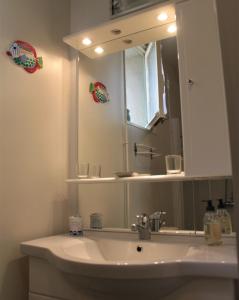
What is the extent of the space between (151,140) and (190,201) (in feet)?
1.17

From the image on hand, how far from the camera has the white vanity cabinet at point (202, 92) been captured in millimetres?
1175

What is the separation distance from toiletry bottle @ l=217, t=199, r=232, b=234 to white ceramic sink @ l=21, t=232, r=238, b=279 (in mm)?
50

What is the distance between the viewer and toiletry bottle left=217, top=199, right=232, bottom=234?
Result: 1123 mm

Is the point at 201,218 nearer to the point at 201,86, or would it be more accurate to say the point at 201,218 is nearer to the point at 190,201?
the point at 190,201

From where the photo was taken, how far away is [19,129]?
1.41 meters

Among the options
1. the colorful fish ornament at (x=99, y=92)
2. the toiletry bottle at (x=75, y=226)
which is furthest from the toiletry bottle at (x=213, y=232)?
the colorful fish ornament at (x=99, y=92)

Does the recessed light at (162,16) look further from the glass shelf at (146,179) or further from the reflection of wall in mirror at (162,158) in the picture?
the glass shelf at (146,179)

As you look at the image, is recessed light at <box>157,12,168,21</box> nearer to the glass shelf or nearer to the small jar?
the glass shelf

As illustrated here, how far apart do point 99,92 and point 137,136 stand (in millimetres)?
383

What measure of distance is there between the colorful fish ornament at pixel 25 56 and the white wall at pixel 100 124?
28 centimetres

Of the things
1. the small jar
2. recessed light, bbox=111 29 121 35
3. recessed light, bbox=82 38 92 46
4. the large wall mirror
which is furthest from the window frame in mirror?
the small jar

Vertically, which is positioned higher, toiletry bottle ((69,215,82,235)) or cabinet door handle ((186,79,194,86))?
cabinet door handle ((186,79,194,86))

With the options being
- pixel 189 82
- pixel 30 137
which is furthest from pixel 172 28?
pixel 30 137

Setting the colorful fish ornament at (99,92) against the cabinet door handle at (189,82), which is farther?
the colorful fish ornament at (99,92)
